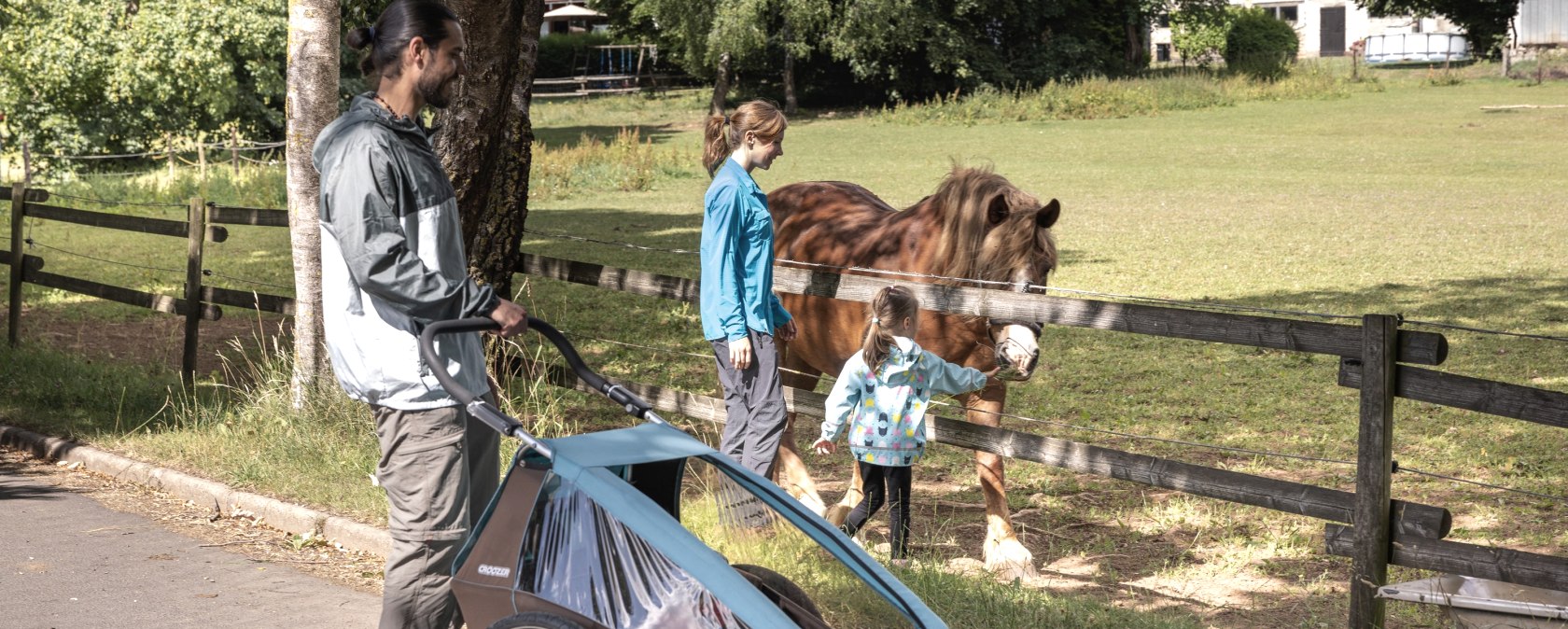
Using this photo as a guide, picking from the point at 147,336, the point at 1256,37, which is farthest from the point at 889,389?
the point at 1256,37

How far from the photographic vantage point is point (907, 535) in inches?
225

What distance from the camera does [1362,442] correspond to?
15.1ft

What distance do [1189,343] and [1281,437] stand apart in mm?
3395

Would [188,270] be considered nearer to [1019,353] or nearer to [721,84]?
[1019,353]

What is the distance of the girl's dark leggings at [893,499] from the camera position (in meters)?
5.51

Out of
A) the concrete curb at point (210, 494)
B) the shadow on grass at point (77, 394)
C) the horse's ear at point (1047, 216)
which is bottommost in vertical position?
the concrete curb at point (210, 494)

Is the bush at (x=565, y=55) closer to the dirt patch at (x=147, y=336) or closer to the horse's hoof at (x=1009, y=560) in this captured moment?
the dirt patch at (x=147, y=336)

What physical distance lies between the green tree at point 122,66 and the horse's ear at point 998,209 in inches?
975

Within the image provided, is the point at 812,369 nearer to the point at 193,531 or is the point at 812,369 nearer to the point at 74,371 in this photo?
the point at 193,531

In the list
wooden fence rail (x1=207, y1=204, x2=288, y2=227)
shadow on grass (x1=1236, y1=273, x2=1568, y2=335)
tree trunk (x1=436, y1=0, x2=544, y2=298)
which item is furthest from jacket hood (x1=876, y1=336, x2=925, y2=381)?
shadow on grass (x1=1236, y1=273, x2=1568, y2=335)

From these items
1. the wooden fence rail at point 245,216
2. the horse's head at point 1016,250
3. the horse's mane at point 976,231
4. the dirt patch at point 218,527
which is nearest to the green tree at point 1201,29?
the wooden fence rail at point 245,216

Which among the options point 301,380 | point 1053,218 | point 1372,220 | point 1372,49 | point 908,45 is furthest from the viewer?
point 1372,49

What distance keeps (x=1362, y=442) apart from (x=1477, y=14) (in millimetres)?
58057

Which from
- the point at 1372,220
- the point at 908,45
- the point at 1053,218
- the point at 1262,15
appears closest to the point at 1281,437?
the point at 1053,218
